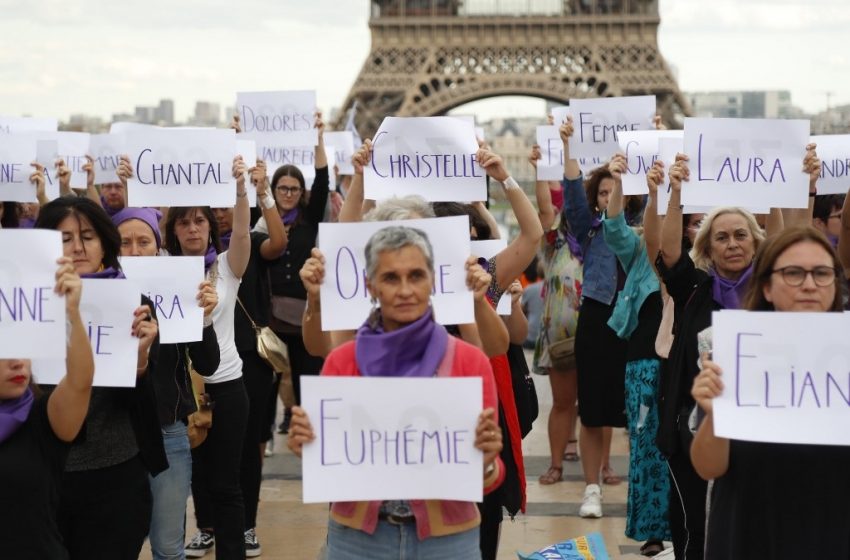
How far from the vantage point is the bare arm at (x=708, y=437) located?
3955mm

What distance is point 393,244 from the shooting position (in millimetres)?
4121

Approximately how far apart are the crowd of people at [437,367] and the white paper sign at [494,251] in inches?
1.4

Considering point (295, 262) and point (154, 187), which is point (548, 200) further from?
point (154, 187)

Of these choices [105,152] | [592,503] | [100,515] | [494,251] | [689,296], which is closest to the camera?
[100,515]

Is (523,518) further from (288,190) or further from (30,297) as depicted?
(30,297)

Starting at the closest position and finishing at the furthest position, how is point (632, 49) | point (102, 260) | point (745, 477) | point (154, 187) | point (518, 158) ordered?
point (745, 477) < point (102, 260) < point (154, 187) < point (632, 49) < point (518, 158)

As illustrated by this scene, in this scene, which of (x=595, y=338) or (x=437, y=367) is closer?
(x=437, y=367)

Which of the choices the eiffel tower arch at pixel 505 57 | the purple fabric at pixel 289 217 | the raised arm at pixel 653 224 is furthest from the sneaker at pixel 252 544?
the eiffel tower arch at pixel 505 57

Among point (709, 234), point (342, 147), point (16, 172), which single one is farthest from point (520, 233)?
point (342, 147)

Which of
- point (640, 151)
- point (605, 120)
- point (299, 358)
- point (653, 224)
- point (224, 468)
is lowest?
point (224, 468)

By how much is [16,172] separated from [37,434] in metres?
4.48

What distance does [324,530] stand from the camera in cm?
801

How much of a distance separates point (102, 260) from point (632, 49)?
34236 mm

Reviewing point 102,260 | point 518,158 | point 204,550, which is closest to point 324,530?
→ point 204,550
